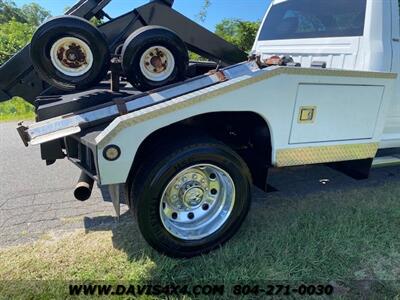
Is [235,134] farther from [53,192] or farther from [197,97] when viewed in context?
[53,192]

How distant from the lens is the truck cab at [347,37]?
3.20 metres

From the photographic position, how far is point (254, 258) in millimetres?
2582

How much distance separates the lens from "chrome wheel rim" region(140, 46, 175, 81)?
2720 mm

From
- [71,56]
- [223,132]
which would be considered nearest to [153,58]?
[71,56]

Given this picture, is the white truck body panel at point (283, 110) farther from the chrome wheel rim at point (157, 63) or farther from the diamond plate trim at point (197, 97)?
the chrome wheel rim at point (157, 63)

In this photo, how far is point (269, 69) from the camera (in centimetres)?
248

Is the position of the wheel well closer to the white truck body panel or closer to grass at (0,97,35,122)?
the white truck body panel

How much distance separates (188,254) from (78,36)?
6.12 ft

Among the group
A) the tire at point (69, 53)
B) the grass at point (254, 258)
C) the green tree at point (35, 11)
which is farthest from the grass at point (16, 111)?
the green tree at point (35, 11)

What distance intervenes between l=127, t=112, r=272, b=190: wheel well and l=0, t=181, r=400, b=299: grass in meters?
0.55

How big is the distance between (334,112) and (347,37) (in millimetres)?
1072

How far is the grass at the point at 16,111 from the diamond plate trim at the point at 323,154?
24.3ft

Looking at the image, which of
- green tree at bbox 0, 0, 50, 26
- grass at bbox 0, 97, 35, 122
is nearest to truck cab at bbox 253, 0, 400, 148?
grass at bbox 0, 97, 35, 122

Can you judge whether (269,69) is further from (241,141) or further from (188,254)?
(188,254)
